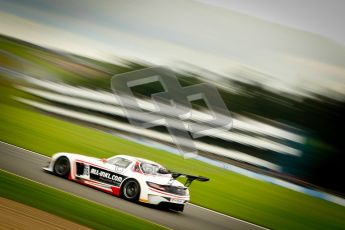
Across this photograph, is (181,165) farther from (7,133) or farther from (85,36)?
(7,133)

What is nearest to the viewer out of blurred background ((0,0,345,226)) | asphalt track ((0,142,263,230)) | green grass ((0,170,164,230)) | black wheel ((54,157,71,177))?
blurred background ((0,0,345,226))

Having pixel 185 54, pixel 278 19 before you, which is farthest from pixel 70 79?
pixel 278 19

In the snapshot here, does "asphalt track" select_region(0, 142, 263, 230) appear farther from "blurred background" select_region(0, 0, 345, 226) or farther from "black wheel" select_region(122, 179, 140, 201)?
"blurred background" select_region(0, 0, 345, 226)

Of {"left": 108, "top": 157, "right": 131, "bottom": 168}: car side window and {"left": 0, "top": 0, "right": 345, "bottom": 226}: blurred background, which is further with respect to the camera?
{"left": 108, "top": 157, "right": 131, "bottom": 168}: car side window

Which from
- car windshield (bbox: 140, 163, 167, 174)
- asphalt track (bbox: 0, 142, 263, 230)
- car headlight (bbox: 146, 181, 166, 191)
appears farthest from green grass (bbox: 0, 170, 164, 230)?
car windshield (bbox: 140, 163, 167, 174)

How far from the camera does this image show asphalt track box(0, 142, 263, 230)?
397cm

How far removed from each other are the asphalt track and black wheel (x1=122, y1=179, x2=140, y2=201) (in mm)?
54

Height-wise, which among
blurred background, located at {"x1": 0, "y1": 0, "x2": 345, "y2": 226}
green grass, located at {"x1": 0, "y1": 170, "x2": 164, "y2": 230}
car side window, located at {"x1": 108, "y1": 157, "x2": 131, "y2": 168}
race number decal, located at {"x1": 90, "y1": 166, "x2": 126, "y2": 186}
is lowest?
green grass, located at {"x1": 0, "y1": 170, "x2": 164, "y2": 230}

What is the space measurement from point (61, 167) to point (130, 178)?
28.5 inches

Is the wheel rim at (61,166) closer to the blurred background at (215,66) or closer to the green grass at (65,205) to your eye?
the green grass at (65,205)

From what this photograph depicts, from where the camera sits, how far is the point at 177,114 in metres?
4.08

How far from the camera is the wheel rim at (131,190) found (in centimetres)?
408

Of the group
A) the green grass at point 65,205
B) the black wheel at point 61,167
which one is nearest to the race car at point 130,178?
the black wheel at point 61,167

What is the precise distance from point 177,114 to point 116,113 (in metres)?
0.58
